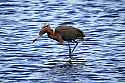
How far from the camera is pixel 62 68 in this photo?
1752 cm

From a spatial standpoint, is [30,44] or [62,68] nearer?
[62,68]

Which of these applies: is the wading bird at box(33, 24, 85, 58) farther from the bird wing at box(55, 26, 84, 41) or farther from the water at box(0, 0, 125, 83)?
the water at box(0, 0, 125, 83)

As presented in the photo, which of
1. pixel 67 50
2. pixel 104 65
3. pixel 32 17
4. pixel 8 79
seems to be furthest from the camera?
pixel 32 17

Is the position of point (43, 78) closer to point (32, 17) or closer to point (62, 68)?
point (62, 68)

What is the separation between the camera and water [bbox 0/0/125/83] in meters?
16.7

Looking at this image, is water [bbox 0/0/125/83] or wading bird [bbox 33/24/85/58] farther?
wading bird [bbox 33/24/85/58]

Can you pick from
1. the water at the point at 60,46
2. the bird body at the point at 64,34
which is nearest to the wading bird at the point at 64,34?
the bird body at the point at 64,34

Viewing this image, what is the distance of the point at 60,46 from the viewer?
19.6 metres

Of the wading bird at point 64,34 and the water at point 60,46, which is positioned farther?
the wading bird at point 64,34

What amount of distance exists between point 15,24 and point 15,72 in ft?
19.2

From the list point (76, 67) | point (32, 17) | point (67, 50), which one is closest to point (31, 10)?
point (32, 17)

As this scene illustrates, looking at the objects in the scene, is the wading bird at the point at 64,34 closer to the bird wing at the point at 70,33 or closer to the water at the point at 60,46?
the bird wing at the point at 70,33

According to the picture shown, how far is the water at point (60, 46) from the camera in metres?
16.7

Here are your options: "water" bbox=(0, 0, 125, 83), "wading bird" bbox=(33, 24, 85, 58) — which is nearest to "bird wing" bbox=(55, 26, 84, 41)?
"wading bird" bbox=(33, 24, 85, 58)
